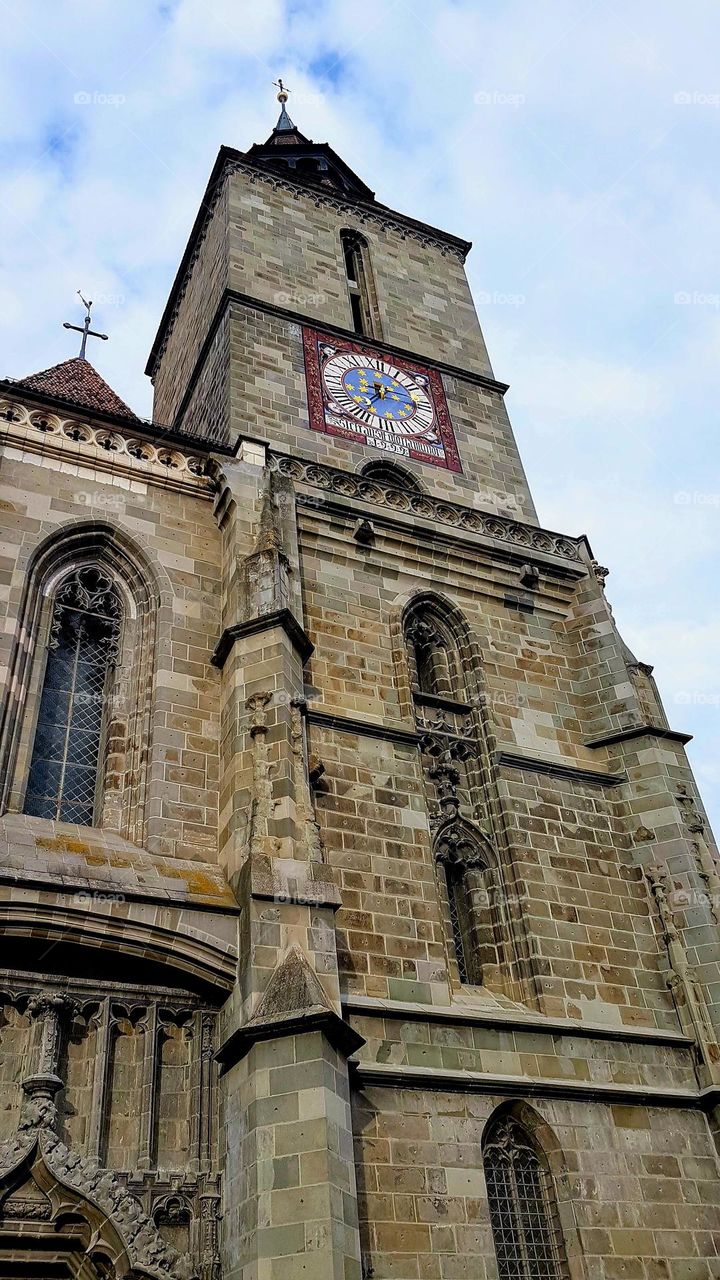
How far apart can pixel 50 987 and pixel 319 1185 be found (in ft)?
8.83

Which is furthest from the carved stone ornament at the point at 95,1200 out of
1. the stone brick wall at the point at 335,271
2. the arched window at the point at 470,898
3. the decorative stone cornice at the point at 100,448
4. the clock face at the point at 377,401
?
the stone brick wall at the point at 335,271

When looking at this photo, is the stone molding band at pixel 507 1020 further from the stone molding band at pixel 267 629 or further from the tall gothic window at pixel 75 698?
the stone molding band at pixel 267 629

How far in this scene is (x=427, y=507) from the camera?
49.4 feet

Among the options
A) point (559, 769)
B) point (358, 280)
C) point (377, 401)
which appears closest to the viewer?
point (559, 769)

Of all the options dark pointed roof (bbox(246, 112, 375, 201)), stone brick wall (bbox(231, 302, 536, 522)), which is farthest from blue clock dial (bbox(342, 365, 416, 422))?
dark pointed roof (bbox(246, 112, 375, 201))

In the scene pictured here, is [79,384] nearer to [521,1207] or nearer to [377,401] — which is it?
[377,401]

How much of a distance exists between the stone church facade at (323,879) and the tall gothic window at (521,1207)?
0.03m

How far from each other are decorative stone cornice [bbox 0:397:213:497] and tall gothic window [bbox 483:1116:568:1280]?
306 inches

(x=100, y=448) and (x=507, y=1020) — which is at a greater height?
(x=100, y=448)

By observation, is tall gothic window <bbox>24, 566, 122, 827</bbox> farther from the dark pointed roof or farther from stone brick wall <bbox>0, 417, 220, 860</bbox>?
the dark pointed roof

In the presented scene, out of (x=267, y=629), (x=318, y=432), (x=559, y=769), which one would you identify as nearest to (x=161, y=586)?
(x=267, y=629)

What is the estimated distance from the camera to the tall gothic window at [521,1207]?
31.2 feet

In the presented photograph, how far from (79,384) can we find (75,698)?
652cm

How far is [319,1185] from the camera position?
7.50 m
